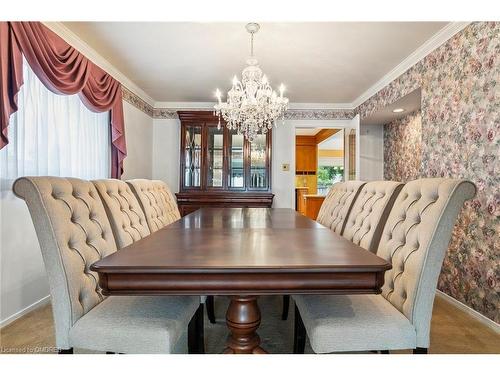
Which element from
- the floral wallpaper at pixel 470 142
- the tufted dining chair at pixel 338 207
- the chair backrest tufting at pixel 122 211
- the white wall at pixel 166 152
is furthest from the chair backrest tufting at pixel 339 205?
the white wall at pixel 166 152

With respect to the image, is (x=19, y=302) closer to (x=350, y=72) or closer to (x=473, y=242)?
(x=473, y=242)

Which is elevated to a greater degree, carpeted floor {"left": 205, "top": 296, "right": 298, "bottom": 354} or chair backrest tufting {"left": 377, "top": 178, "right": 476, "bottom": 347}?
chair backrest tufting {"left": 377, "top": 178, "right": 476, "bottom": 347}

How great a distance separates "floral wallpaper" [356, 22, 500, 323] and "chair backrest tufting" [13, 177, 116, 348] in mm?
Result: 2460

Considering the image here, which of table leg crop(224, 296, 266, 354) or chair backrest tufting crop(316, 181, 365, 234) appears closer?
table leg crop(224, 296, 266, 354)

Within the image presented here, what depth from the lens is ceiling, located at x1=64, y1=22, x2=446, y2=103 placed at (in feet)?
8.30

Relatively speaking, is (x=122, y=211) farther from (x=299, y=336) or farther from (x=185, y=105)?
(x=185, y=105)

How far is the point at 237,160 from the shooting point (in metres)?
4.70

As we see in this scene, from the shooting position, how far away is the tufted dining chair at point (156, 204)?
82.0 inches

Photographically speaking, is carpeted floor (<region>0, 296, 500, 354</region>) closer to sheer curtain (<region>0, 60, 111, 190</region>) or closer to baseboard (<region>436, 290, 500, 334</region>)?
baseboard (<region>436, 290, 500, 334</region>)

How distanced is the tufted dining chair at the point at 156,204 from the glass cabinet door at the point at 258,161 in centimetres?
200

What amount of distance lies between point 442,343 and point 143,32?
3142 mm

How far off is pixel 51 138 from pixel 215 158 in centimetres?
245

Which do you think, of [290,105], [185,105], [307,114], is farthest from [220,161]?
[307,114]

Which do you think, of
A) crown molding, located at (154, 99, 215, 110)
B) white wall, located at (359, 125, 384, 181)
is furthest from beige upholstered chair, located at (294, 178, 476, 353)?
white wall, located at (359, 125, 384, 181)
